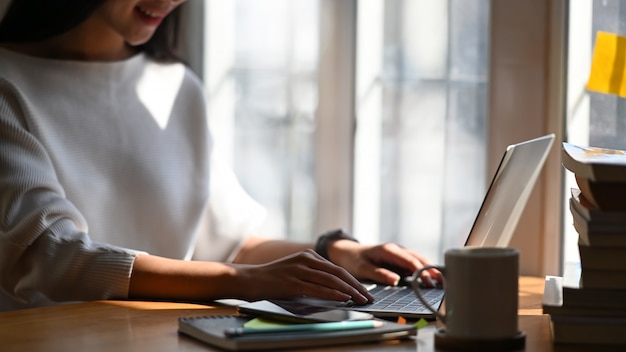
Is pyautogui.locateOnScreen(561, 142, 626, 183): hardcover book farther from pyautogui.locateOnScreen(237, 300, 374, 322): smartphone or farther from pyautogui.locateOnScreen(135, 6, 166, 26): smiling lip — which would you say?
pyautogui.locateOnScreen(135, 6, 166, 26): smiling lip

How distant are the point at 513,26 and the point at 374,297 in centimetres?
72

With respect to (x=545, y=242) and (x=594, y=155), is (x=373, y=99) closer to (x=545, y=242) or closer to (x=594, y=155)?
(x=545, y=242)

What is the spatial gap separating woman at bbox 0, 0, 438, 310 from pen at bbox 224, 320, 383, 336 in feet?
0.63

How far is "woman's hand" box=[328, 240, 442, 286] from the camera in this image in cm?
140

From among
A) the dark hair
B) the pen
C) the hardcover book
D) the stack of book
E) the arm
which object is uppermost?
the dark hair

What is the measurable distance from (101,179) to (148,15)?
12.4 inches

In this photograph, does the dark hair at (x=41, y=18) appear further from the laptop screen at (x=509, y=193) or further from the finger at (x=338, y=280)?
the laptop screen at (x=509, y=193)

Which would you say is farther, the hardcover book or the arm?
the arm

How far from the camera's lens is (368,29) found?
1936mm

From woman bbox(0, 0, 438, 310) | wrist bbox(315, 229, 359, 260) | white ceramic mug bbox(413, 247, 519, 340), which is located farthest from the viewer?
wrist bbox(315, 229, 359, 260)

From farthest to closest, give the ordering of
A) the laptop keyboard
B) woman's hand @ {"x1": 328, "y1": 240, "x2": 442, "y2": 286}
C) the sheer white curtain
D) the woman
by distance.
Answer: the sheer white curtain < woman's hand @ {"x1": 328, "y1": 240, "x2": 442, "y2": 286} < the woman < the laptop keyboard

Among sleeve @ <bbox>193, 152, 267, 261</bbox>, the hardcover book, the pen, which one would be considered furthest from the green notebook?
sleeve @ <bbox>193, 152, 267, 261</bbox>

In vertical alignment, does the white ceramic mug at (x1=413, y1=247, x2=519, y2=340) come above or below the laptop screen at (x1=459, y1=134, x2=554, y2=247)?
below

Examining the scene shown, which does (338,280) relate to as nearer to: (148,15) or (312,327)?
(312,327)
